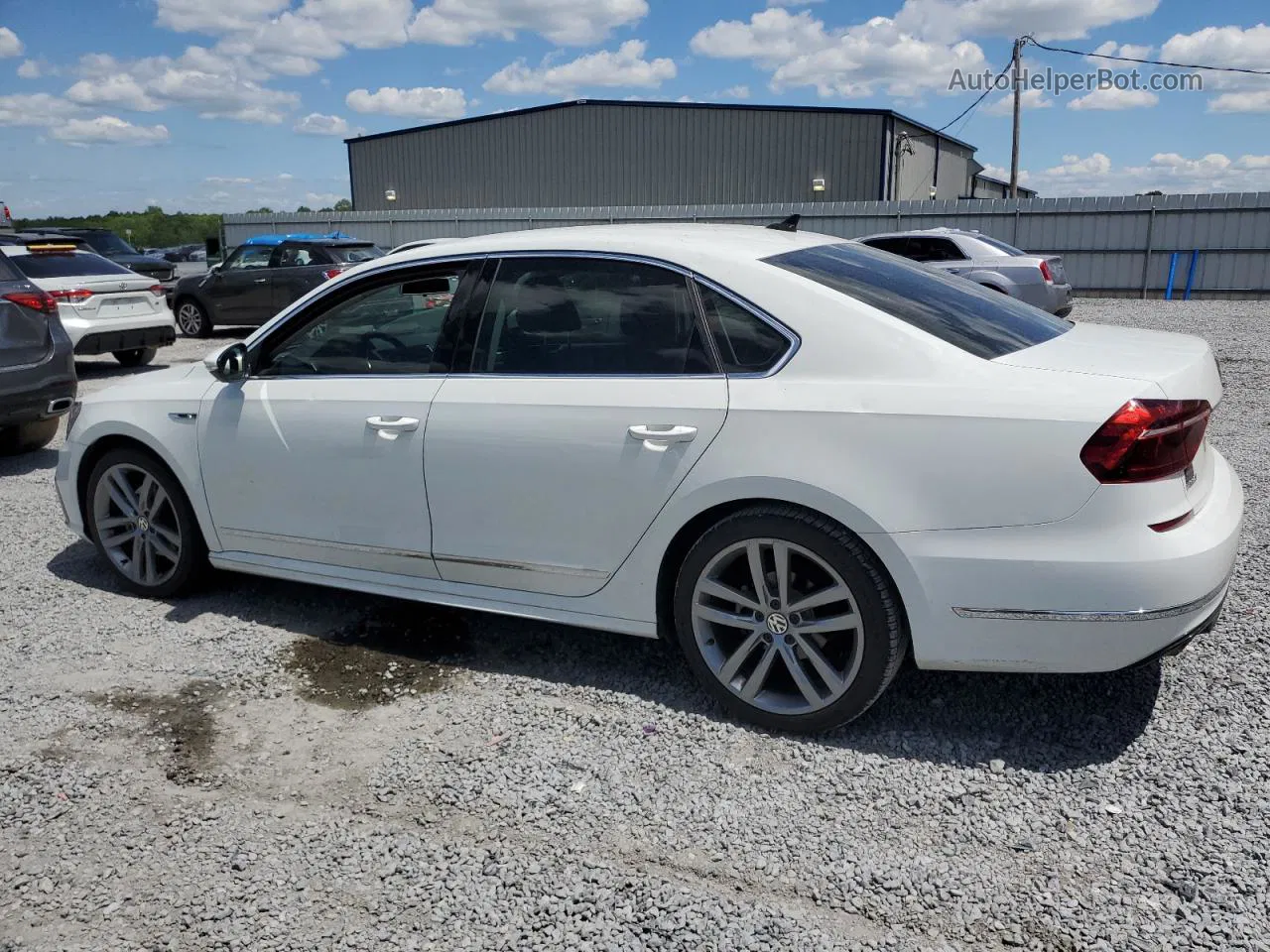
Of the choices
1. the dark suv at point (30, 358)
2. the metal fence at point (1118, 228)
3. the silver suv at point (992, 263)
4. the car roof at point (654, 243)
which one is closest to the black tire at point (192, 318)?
the dark suv at point (30, 358)

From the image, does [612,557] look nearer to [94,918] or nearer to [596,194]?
[94,918]

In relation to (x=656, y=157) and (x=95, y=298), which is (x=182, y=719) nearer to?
(x=95, y=298)

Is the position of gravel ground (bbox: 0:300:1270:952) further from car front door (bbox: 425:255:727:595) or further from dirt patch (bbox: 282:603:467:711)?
car front door (bbox: 425:255:727:595)

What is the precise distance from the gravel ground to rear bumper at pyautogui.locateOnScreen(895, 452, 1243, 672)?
0.40 m

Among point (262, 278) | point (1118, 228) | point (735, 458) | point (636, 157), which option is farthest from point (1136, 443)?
point (636, 157)

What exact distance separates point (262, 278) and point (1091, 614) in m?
15.8

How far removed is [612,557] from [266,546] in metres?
1.65

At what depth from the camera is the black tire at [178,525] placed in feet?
15.2

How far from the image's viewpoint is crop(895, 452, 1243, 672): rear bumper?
2928 mm

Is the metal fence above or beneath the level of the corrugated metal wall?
beneath

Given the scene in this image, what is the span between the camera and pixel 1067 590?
9.72ft

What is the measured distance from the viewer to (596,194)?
1385 inches

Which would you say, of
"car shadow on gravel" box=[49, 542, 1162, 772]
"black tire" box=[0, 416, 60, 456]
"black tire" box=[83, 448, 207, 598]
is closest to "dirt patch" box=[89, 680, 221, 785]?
"car shadow on gravel" box=[49, 542, 1162, 772]

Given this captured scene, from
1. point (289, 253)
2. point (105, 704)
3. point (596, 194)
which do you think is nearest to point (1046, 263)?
point (289, 253)
